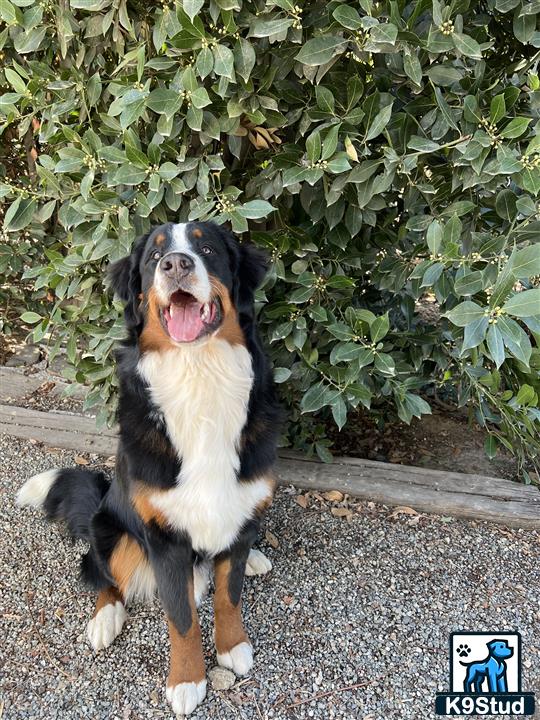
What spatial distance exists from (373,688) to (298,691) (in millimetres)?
297

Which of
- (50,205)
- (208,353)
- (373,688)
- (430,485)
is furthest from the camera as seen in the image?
(430,485)

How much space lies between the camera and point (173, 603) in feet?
7.18

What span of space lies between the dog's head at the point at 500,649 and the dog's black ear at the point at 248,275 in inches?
70.1

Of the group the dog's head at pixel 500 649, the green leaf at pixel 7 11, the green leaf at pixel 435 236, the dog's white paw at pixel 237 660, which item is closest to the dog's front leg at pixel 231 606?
the dog's white paw at pixel 237 660

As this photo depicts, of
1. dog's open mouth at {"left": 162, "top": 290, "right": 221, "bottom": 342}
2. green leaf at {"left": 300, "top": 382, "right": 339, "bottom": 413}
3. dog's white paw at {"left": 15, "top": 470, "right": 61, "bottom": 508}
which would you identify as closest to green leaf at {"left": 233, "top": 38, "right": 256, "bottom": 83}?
dog's open mouth at {"left": 162, "top": 290, "right": 221, "bottom": 342}

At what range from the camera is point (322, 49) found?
2068 millimetres

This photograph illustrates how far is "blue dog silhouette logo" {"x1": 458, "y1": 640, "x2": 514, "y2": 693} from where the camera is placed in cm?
234

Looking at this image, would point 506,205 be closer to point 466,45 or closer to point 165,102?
point 466,45

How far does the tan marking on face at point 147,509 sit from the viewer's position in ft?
7.07

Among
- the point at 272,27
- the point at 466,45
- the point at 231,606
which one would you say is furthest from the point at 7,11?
the point at 231,606

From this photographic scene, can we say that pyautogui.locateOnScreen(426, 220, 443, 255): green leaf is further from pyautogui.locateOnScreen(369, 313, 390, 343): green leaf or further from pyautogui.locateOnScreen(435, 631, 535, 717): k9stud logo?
pyautogui.locateOnScreen(435, 631, 535, 717): k9stud logo

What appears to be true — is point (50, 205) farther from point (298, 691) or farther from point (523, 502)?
point (523, 502)

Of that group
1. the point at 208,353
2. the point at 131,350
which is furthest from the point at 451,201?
the point at 131,350

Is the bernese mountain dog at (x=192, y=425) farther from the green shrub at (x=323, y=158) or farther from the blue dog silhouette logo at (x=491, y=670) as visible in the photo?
the blue dog silhouette logo at (x=491, y=670)
